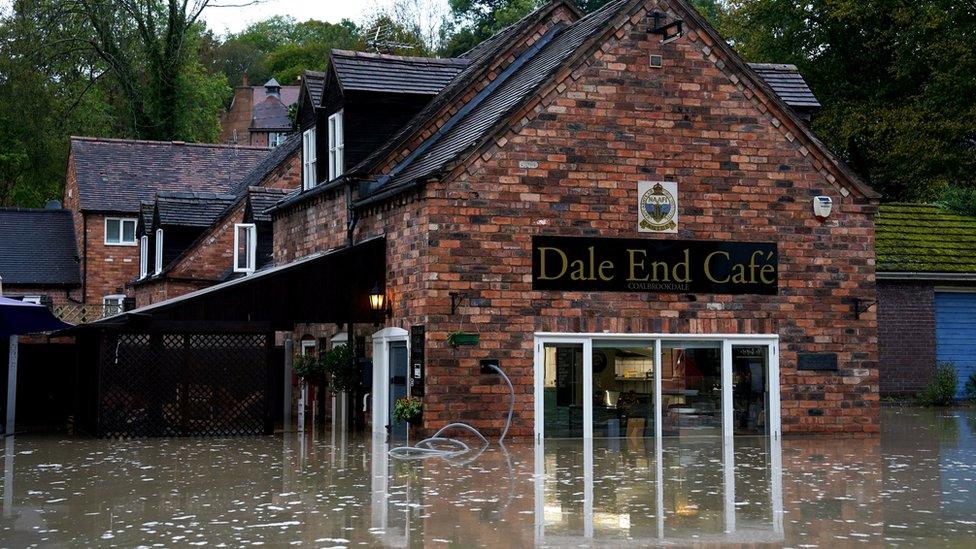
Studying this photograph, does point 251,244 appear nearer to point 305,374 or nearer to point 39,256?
point 305,374

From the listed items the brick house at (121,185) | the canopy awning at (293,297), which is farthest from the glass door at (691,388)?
the brick house at (121,185)

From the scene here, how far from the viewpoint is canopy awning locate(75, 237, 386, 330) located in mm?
23039

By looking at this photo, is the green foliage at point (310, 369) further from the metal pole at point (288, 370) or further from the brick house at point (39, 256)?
the brick house at point (39, 256)

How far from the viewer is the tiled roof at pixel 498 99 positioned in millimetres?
23078

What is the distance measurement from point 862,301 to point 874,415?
2010 millimetres

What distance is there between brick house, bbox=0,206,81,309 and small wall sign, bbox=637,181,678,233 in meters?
28.3

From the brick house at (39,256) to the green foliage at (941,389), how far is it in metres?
27.9

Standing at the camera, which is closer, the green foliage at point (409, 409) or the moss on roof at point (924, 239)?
the green foliage at point (409, 409)

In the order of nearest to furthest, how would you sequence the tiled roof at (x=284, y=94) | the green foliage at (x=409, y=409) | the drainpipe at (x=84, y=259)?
the green foliage at (x=409, y=409) → the drainpipe at (x=84, y=259) → the tiled roof at (x=284, y=94)

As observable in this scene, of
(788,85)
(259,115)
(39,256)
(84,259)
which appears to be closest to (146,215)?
(84,259)

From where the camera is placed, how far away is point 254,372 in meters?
23.9

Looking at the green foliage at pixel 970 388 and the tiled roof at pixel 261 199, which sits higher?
the tiled roof at pixel 261 199

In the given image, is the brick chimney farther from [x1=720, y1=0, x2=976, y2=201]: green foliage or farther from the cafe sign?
the cafe sign

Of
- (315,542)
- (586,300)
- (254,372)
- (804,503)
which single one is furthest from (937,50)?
(315,542)
